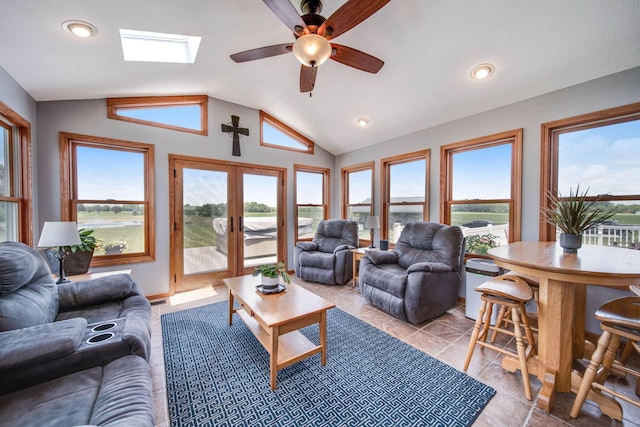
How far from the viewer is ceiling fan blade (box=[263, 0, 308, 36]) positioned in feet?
5.03

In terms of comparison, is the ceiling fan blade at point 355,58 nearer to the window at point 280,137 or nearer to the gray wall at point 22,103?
the window at point 280,137

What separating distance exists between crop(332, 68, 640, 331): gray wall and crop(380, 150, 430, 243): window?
0.47 ft

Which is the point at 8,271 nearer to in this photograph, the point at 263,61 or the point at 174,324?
the point at 174,324

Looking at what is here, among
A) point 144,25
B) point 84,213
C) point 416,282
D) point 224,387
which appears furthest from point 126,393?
point 84,213

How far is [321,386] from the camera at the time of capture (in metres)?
1.73

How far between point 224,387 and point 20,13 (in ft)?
9.36

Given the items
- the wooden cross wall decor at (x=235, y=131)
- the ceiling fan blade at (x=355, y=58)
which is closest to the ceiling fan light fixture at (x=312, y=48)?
the ceiling fan blade at (x=355, y=58)

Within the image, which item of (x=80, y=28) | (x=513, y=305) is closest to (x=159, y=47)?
(x=80, y=28)

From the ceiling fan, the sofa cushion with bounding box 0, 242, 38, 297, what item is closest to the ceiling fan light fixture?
the ceiling fan

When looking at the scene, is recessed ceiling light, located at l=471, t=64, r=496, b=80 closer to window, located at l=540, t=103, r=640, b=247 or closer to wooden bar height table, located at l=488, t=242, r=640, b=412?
window, located at l=540, t=103, r=640, b=247

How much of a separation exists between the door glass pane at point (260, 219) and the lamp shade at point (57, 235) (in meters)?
2.27

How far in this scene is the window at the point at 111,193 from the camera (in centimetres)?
297

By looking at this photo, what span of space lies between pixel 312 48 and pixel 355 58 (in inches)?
21.8

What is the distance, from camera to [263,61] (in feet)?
9.63
